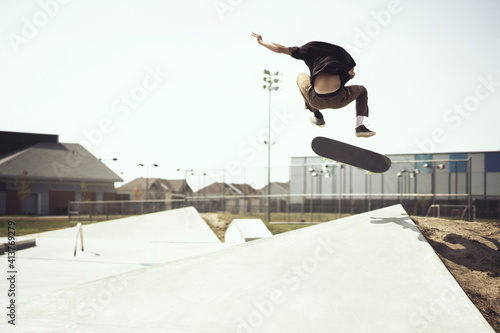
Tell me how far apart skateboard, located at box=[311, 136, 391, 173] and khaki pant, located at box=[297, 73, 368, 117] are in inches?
40.1

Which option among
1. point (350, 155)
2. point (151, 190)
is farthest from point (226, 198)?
point (151, 190)

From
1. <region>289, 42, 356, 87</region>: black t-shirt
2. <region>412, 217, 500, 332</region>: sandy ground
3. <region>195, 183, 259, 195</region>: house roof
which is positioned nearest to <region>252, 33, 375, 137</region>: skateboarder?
<region>289, 42, 356, 87</region>: black t-shirt

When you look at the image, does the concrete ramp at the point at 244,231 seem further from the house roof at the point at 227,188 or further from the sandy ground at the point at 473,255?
the house roof at the point at 227,188

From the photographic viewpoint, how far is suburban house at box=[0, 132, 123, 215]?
138 feet

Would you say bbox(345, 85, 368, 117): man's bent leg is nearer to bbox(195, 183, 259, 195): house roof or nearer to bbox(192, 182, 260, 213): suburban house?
bbox(192, 182, 260, 213): suburban house

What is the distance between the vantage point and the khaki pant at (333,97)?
17.1 feet

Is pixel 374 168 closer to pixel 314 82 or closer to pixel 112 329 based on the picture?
pixel 314 82

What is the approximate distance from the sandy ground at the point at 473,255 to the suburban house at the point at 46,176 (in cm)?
4213

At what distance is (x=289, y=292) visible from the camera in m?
4.64

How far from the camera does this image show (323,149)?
21.2 ft

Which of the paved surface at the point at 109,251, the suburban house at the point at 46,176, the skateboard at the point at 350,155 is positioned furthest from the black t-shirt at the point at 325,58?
the suburban house at the point at 46,176

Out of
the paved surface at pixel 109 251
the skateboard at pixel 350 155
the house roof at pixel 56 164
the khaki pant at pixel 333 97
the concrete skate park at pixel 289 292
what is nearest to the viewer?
the concrete skate park at pixel 289 292

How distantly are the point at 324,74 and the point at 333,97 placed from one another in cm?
37

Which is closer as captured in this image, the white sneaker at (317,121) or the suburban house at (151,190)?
the white sneaker at (317,121)
